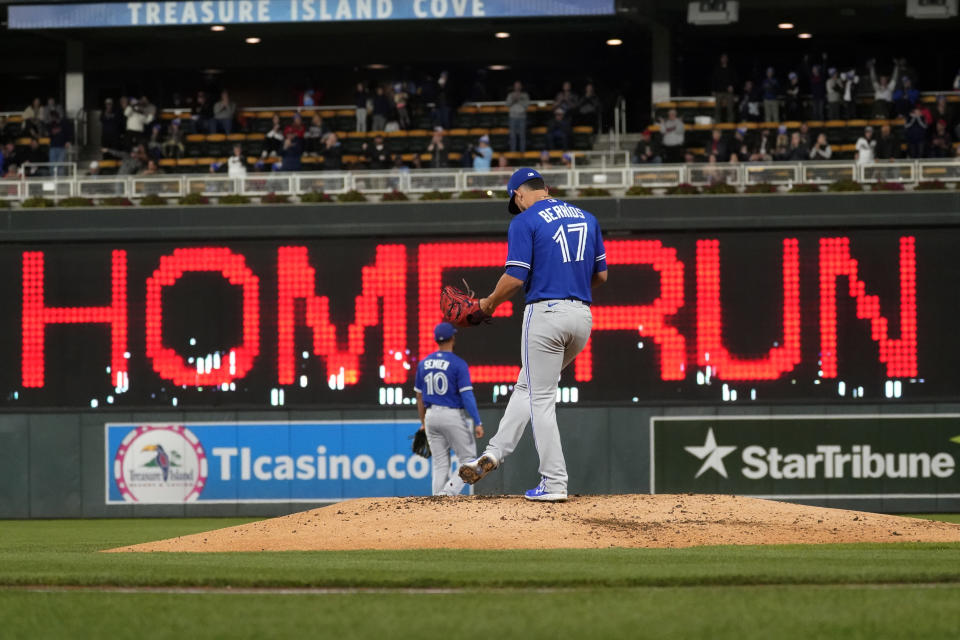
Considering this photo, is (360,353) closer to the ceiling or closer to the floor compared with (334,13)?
closer to the floor

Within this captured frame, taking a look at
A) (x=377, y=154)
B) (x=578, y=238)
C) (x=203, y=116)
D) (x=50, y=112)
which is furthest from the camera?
(x=203, y=116)

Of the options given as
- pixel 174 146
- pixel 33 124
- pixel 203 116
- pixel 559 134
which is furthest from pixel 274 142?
pixel 559 134

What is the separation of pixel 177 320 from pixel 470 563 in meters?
10.7

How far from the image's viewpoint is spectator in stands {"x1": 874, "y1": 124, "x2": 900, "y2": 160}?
70.0 feet

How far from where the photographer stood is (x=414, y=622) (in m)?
5.92

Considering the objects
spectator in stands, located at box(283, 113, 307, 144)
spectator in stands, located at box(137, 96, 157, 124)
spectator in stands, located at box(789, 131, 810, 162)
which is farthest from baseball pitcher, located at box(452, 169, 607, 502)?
spectator in stands, located at box(137, 96, 157, 124)

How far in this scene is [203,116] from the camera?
2569 centimetres

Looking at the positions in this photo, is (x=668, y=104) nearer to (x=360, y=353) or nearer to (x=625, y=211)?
(x=625, y=211)

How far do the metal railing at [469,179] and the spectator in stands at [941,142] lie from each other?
2.60 metres

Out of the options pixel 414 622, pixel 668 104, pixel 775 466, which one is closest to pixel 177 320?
pixel 775 466

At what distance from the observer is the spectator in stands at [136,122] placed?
24.8 m

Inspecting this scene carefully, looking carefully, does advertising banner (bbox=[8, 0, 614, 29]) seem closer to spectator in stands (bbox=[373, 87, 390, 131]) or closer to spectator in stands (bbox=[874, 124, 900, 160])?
spectator in stands (bbox=[373, 87, 390, 131])

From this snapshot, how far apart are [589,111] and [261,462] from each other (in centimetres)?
909

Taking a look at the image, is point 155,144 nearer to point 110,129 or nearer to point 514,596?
point 110,129
